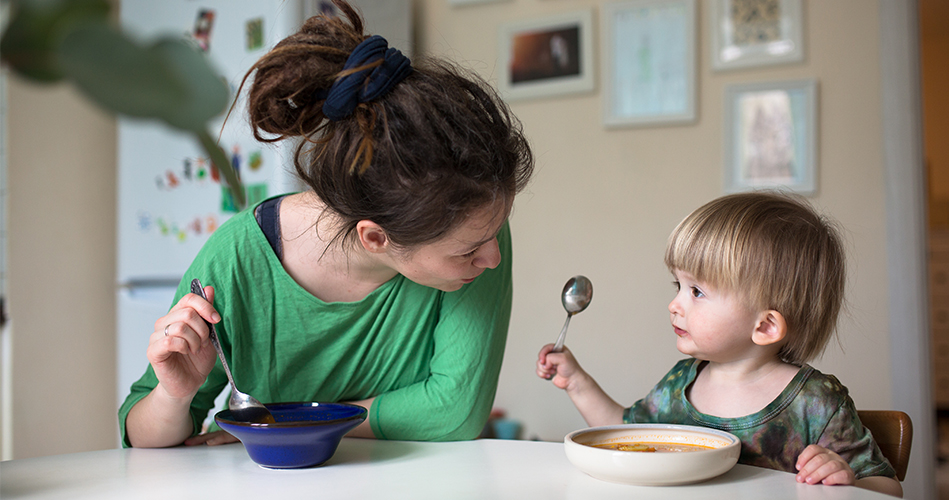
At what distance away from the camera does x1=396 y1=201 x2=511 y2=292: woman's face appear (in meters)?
0.87

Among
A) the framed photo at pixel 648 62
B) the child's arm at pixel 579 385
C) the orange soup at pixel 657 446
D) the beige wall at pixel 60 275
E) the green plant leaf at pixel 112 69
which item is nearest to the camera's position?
the green plant leaf at pixel 112 69

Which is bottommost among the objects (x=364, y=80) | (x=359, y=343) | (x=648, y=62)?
(x=359, y=343)

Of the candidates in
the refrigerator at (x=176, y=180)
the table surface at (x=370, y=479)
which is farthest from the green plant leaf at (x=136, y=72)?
the refrigerator at (x=176, y=180)

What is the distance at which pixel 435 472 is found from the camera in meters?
0.73

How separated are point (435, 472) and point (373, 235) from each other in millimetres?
315

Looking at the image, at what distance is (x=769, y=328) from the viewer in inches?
37.0

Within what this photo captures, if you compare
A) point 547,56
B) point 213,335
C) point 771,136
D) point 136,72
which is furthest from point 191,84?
point 547,56

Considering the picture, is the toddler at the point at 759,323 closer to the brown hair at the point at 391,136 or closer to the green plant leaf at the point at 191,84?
the brown hair at the point at 391,136

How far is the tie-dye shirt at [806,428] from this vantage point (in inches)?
32.9

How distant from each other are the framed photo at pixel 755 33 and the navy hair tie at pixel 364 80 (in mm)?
1594

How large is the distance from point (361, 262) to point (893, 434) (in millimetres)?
728

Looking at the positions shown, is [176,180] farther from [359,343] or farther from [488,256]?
[488,256]

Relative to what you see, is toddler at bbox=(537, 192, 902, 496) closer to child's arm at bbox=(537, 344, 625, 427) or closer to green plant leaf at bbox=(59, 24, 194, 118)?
child's arm at bbox=(537, 344, 625, 427)

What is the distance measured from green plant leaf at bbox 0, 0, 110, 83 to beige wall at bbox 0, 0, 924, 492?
6.86ft
